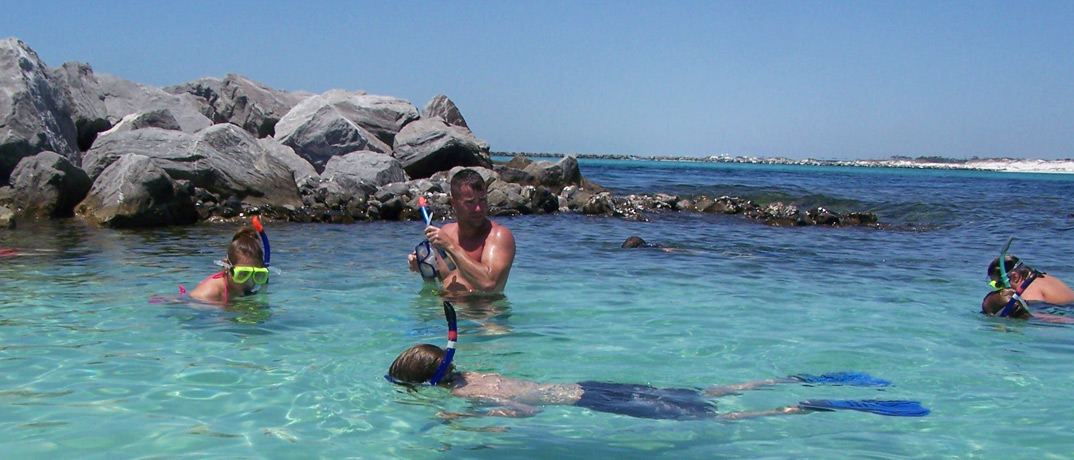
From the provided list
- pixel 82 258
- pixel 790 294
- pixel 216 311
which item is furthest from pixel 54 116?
pixel 790 294

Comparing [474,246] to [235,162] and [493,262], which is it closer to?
[493,262]

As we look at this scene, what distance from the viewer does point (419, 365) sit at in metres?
4.62

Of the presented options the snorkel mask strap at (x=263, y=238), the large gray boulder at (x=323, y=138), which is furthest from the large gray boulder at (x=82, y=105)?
the snorkel mask strap at (x=263, y=238)

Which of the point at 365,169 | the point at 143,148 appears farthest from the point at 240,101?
the point at 143,148

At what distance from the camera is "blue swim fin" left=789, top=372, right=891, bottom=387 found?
5.05 meters

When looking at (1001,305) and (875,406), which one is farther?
(1001,305)

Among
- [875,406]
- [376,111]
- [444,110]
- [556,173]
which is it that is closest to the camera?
[875,406]

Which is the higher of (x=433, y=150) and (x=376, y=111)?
(x=376, y=111)

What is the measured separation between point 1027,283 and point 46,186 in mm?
13466

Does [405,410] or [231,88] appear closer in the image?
Answer: [405,410]

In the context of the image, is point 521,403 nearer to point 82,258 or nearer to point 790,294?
point 790,294

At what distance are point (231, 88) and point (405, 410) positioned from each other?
78.2 feet

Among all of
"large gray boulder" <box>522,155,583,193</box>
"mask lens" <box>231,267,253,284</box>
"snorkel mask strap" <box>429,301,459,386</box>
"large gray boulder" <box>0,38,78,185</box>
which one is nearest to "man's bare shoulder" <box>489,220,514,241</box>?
"mask lens" <box>231,267,253,284</box>

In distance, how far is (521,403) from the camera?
177 inches
